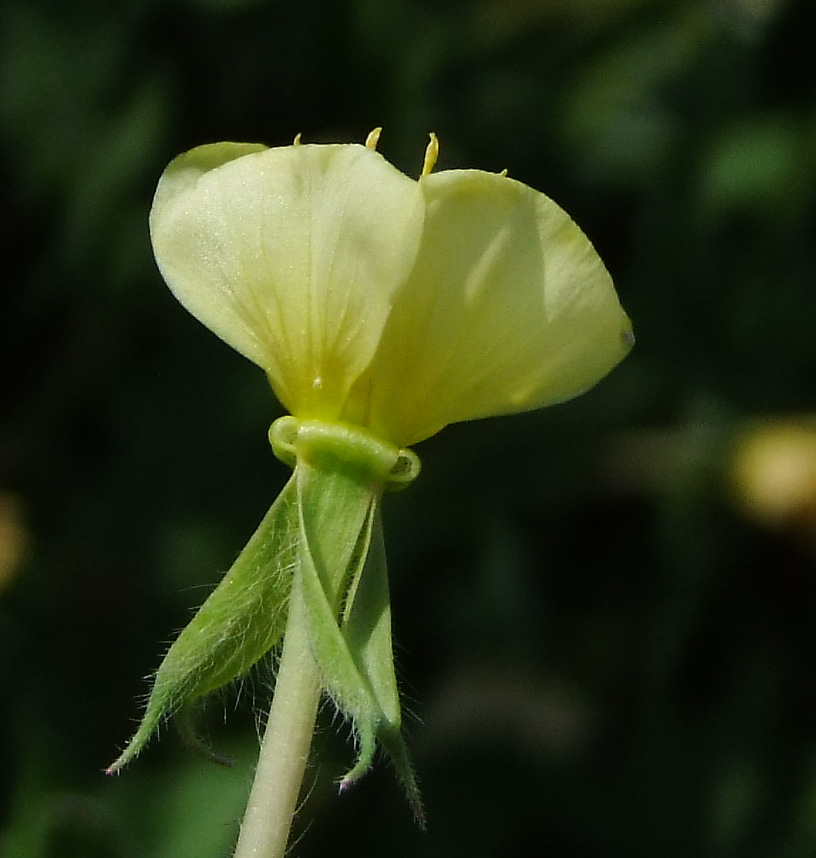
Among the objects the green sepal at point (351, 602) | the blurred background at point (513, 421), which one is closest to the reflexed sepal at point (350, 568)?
the green sepal at point (351, 602)

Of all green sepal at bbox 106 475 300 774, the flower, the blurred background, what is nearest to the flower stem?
green sepal at bbox 106 475 300 774

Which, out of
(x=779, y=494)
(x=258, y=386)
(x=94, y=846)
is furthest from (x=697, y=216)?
(x=94, y=846)

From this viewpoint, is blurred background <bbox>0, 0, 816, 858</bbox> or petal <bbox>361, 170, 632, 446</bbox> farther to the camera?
blurred background <bbox>0, 0, 816, 858</bbox>

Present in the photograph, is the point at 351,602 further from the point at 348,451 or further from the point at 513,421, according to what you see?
the point at 513,421

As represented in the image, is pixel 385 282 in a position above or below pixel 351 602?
above

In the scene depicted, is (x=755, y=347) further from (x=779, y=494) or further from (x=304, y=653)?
(x=304, y=653)

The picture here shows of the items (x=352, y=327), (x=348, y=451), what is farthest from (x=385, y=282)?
(x=348, y=451)

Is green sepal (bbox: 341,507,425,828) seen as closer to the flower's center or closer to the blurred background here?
the flower's center
